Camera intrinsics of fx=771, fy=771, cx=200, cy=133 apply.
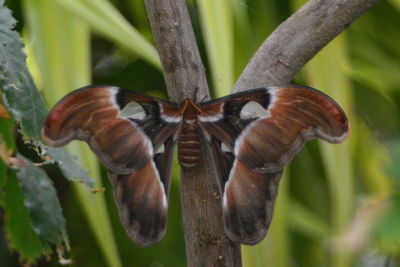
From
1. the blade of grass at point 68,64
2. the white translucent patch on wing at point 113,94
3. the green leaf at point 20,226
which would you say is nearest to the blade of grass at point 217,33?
the blade of grass at point 68,64

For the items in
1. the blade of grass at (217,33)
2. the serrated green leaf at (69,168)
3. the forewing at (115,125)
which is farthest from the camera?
the blade of grass at (217,33)

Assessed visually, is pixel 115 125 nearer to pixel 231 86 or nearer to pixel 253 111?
pixel 253 111

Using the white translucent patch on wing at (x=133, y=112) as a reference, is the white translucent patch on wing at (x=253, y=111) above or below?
→ below

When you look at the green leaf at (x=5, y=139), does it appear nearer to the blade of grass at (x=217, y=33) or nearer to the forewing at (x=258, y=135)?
the forewing at (x=258, y=135)

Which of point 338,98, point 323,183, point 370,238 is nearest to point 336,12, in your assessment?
point 370,238

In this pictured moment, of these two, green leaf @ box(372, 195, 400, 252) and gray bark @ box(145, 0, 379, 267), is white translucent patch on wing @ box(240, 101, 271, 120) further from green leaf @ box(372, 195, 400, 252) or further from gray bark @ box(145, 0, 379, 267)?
green leaf @ box(372, 195, 400, 252)

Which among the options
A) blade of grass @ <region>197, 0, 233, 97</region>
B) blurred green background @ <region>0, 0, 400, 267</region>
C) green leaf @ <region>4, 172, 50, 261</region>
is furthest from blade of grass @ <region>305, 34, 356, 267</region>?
green leaf @ <region>4, 172, 50, 261</region>
